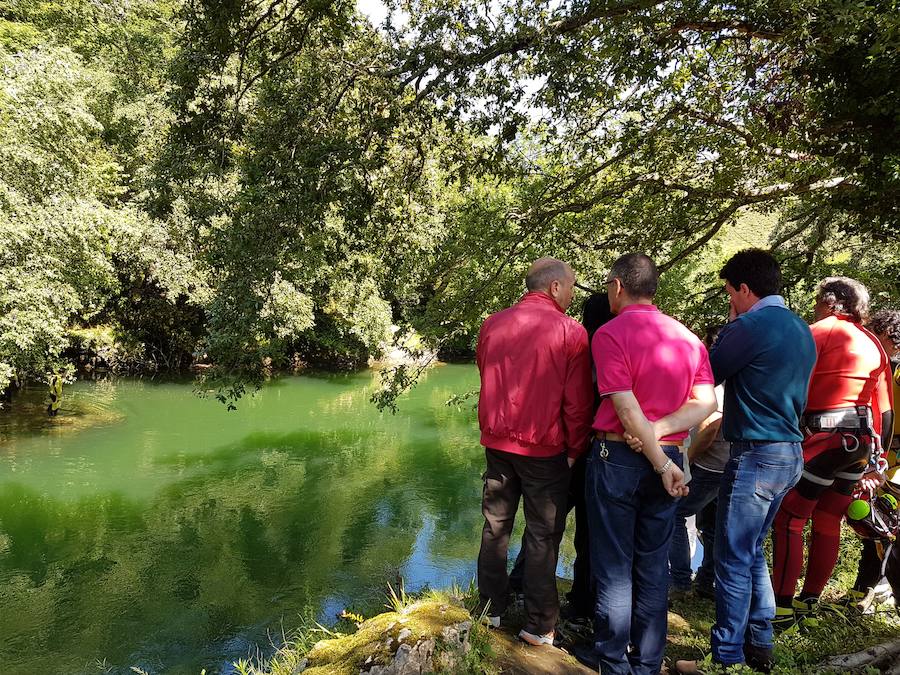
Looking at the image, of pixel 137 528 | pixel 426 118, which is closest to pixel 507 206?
pixel 426 118

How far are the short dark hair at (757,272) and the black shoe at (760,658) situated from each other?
1464 mm

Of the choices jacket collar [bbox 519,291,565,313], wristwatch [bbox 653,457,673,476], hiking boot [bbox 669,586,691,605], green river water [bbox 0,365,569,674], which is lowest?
green river water [bbox 0,365,569,674]

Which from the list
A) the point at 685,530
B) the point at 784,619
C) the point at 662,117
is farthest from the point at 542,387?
the point at 662,117

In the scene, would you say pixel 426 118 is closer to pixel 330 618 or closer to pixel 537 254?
pixel 537 254

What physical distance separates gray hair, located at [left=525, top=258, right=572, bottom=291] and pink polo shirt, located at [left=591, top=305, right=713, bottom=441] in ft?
1.38

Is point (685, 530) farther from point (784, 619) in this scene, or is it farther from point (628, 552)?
point (628, 552)

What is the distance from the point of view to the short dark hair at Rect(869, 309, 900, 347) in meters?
3.27

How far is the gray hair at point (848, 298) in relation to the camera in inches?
115

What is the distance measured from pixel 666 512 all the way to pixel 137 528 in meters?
9.58

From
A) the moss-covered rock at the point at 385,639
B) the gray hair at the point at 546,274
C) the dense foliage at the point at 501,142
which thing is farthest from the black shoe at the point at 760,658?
the dense foliage at the point at 501,142

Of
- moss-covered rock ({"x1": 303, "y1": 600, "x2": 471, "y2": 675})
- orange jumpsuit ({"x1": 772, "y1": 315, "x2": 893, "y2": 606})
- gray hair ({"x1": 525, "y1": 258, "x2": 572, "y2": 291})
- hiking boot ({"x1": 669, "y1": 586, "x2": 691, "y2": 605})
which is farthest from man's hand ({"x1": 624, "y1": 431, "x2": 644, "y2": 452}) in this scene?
hiking boot ({"x1": 669, "y1": 586, "x2": 691, "y2": 605})

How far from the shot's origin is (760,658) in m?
2.55

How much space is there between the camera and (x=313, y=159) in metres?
4.86

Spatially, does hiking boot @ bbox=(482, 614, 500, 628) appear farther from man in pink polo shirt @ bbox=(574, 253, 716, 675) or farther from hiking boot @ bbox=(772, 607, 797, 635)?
hiking boot @ bbox=(772, 607, 797, 635)
